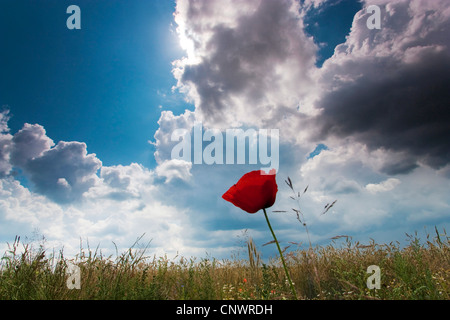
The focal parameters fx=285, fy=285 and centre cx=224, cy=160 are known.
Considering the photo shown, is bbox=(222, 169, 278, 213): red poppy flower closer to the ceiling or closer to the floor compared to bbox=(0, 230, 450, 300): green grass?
closer to the ceiling

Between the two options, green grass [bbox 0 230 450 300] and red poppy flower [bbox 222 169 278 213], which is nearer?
red poppy flower [bbox 222 169 278 213]

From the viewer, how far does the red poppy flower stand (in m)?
1.95

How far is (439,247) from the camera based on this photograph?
561 centimetres

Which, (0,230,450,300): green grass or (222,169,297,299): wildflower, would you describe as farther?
(0,230,450,300): green grass

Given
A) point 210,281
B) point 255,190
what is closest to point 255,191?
point 255,190

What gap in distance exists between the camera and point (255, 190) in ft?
6.43

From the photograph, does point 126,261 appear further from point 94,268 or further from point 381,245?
point 381,245

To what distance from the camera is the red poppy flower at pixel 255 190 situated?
76.6 inches
